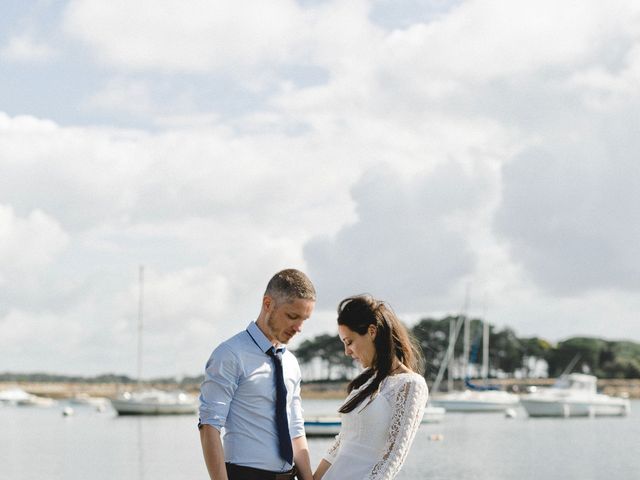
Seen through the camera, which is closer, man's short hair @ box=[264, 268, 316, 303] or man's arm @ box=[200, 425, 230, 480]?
man's arm @ box=[200, 425, 230, 480]

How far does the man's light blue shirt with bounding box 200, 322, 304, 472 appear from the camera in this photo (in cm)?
431

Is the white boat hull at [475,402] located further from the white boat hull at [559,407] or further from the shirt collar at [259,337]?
the shirt collar at [259,337]

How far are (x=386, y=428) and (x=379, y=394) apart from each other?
5.7 inches

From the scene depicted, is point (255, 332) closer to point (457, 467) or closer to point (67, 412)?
point (457, 467)

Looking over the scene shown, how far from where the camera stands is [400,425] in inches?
167

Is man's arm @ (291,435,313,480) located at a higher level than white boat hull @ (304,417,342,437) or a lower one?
higher

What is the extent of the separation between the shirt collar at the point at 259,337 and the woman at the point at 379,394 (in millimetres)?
329

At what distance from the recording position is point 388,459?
4.24 m

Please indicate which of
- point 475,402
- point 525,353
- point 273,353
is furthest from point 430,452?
point 525,353

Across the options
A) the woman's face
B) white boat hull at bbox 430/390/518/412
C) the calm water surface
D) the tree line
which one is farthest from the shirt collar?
the tree line

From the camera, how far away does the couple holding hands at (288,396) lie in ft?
13.9

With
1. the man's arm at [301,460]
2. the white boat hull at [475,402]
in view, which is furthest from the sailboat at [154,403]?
the man's arm at [301,460]

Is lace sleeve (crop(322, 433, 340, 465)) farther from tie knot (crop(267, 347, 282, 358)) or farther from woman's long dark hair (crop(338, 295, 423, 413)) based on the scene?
tie knot (crop(267, 347, 282, 358))

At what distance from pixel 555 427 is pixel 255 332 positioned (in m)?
51.5
